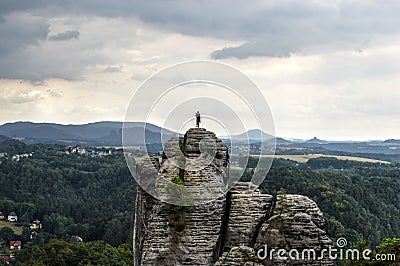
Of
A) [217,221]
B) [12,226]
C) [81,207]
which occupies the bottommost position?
[12,226]

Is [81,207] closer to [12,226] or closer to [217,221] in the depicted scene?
[12,226]

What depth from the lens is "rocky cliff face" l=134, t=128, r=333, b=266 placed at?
79.0ft

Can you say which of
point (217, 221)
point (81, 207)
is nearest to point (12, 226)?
point (81, 207)

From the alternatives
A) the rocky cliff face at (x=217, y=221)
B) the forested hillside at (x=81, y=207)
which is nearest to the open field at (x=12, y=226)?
the forested hillside at (x=81, y=207)

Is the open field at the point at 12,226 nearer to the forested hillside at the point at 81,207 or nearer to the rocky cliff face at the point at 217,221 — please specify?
the forested hillside at the point at 81,207

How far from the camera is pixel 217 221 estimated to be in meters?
26.1

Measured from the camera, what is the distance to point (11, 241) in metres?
129

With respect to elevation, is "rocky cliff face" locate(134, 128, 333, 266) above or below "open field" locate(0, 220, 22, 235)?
above

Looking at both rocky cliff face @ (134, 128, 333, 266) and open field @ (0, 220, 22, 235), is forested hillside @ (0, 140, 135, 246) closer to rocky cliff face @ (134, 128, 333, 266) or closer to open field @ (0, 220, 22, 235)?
open field @ (0, 220, 22, 235)

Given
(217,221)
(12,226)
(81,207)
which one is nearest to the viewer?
(217,221)

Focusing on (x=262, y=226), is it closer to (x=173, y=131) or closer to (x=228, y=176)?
(x=228, y=176)

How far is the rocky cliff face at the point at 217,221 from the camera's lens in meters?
24.1

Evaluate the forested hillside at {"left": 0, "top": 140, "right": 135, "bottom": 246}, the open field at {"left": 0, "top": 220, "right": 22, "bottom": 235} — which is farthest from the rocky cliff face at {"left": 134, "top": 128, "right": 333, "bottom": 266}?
the open field at {"left": 0, "top": 220, "right": 22, "bottom": 235}

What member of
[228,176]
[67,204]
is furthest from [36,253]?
[67,204]
